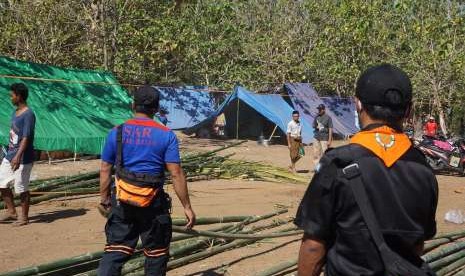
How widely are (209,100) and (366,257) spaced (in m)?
22.3

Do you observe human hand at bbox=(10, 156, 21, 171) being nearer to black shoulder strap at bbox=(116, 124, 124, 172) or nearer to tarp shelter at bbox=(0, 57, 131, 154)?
black shoulder strap at bbox=(116, 124, 124, 172)

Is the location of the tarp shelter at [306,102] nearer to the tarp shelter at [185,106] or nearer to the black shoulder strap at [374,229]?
the tarp shelter at [185,106]

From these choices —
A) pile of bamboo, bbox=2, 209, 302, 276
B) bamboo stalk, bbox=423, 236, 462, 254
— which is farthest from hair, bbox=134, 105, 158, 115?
bamboo stalk, bbox=423, 236, 462, 254

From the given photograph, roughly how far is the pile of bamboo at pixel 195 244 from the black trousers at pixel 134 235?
34cm

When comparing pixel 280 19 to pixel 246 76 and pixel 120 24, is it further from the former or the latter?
pixel 120 24

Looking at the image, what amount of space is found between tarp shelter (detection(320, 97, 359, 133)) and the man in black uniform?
22.1 meters

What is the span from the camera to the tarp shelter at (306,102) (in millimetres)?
21719

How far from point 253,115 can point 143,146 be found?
18214mm

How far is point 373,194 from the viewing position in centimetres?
190

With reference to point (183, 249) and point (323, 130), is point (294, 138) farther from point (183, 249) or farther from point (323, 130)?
point (183, 249)

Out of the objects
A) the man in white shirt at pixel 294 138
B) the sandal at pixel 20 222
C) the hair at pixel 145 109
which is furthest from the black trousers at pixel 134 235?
the man in white shirt at pixel 294 138

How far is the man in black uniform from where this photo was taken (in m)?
1.90

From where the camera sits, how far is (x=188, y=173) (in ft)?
37.1

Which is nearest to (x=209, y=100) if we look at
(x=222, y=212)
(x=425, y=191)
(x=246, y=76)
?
(x=246, y=76)
